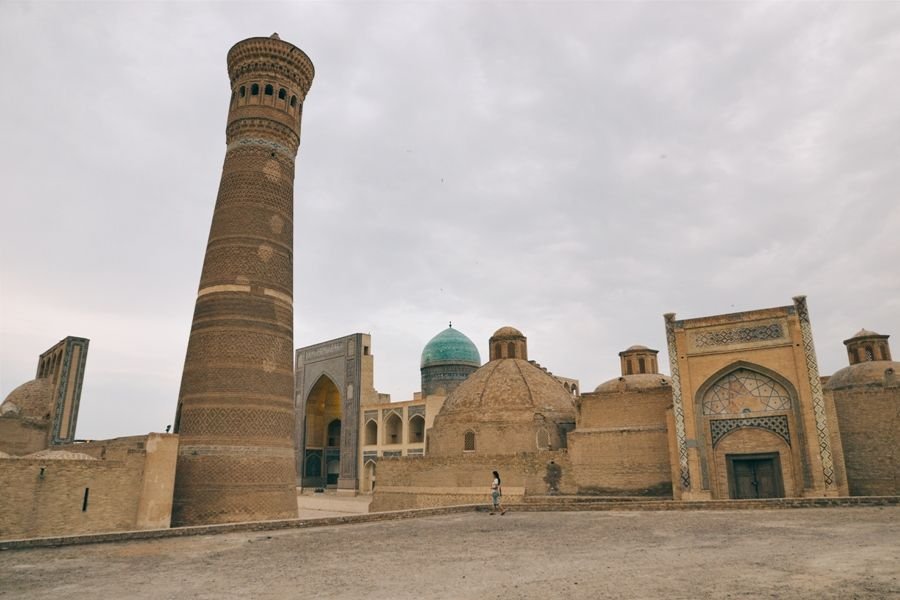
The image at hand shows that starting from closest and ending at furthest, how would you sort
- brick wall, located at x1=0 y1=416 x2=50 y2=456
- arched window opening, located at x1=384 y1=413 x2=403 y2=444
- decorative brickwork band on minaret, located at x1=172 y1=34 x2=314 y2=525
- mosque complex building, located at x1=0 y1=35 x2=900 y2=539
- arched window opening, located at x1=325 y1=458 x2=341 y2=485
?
mosque complex building, located at x1=0 y1=35 x2=900 y2=539 → decorative brickwork band on minaret, located at x1=172 y1=34 x2=314 y2=525 → brick wall, located at x1=0 y1=416 x2=50 y2=456 → arched window opening, located at x1=384 y1=413 x2=403 y2=444 → arched window opening, located at x1=325 y1=458 x2=341 y2=485

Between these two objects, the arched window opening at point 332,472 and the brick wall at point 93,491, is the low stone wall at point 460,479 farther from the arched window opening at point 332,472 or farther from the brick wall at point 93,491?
the arched window opening at point 332,472

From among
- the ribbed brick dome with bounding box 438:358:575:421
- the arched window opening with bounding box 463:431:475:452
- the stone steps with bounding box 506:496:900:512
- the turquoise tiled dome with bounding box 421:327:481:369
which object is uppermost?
the turquoise tiled dome with bounding box 421:327:481:369

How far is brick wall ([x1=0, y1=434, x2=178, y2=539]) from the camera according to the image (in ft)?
41.6

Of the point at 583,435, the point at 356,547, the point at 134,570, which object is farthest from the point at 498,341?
the point at 134,570

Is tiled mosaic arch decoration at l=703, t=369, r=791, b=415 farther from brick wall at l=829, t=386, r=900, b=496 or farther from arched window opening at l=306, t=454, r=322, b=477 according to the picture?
arched window opening at l=306, t=454, r=322, b=477

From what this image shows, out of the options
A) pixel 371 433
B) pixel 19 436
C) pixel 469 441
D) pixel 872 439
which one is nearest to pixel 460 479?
pixel 469 441

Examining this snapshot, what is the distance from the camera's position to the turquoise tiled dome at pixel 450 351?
4112 cm

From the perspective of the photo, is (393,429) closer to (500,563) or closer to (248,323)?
(248,323)

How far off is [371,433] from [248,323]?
69.1ft

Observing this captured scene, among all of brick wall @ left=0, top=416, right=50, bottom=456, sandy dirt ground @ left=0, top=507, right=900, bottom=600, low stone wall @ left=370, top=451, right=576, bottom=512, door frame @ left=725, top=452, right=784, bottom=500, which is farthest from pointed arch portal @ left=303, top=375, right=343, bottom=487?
sandy dirt ground @ left=0, top=507, right=900, bottom=600

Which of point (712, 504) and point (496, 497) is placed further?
point (496, 497)

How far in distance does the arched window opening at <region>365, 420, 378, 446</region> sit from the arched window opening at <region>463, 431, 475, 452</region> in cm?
1232

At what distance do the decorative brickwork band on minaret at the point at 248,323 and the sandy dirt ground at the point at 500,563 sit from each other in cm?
435

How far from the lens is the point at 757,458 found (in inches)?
664
